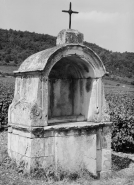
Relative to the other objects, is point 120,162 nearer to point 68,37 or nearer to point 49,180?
point 49,180

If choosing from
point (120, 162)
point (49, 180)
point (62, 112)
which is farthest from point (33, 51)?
point (49, 180)

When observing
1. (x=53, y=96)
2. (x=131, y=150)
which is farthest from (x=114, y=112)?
(x=53, y=96)

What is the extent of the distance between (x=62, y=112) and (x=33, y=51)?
3860 cm

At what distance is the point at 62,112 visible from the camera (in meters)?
7.34

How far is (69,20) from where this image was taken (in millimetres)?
6625

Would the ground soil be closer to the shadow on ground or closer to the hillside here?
the shadow on ground

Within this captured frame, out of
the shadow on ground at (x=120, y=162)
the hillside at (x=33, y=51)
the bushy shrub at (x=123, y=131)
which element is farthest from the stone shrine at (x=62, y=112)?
the hillside at (x=33, y=51)

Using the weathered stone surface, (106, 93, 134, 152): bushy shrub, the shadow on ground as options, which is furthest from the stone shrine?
(106, 93, 134, 152): bushy shrub

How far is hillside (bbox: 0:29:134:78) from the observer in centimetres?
3397

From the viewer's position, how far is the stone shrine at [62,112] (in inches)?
227

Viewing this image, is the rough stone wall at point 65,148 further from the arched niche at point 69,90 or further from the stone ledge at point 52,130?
the arched niche at point 69,90

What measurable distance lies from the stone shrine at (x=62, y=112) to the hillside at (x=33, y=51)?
24573 mm

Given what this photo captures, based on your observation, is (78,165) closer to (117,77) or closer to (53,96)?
(53,96)

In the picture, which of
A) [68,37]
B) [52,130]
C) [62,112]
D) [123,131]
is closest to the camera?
[52,130]
